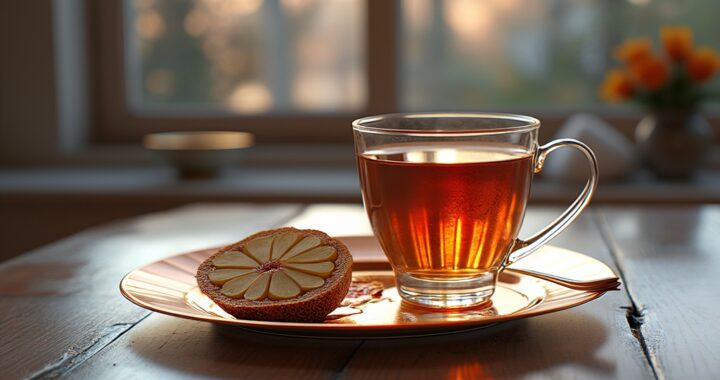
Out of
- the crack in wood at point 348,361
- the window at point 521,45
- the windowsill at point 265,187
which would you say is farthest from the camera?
the window at point 521,45

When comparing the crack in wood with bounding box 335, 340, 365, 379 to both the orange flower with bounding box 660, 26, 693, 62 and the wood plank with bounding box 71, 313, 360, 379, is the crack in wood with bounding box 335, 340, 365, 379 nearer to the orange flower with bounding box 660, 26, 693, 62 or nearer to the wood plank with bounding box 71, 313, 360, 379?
the wood plank with bounding box 71, 313, 360, 379

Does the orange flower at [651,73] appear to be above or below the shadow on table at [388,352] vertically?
above

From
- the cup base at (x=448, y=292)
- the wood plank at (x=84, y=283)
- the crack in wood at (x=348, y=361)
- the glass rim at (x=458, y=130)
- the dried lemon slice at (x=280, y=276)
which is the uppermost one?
the glass rim at (x=458, y=130)

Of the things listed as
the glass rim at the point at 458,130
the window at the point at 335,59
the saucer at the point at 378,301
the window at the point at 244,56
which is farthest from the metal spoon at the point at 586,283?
the window at the point at 244,56

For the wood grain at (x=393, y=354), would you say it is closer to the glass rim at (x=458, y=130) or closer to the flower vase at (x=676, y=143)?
the glass rim at (x=458, y=130)

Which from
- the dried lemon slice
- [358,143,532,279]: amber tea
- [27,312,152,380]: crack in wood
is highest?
[358,143,532,279]: amber tea

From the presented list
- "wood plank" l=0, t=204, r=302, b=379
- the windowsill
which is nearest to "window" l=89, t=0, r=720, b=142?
the windowsill

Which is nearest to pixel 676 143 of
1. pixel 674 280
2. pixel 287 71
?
pixel 287 71
